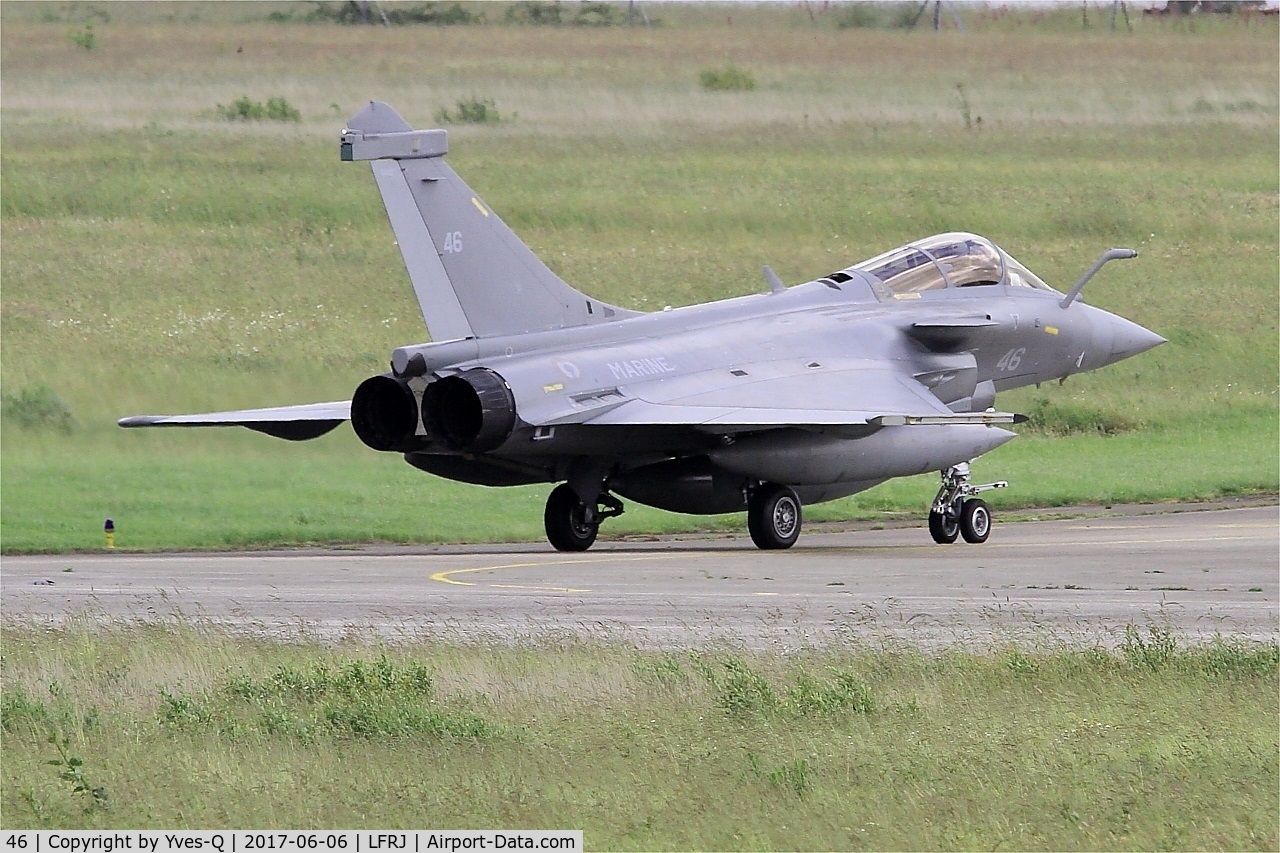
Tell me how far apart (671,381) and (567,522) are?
7.35 feet

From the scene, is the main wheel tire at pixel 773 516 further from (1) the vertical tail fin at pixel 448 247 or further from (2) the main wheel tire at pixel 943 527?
(1) the vertical tail fin at pixel 448 247

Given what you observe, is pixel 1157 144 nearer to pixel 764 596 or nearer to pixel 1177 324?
pixel 1177 324

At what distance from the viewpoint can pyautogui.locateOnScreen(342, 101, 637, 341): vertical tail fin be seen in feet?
65.2

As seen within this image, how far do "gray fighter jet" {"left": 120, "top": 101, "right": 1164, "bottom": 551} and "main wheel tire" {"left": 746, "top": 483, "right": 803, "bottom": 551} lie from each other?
0.09 ft

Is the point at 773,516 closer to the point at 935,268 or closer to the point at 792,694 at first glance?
the point at 935,268

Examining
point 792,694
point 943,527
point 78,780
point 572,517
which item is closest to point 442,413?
point 572,517

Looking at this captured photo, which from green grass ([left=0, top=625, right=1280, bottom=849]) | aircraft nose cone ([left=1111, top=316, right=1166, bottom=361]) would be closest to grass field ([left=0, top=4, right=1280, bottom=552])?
aircraft nose cone ([left=1111, top=316, right=1166, bottom=361])

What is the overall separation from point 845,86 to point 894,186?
12.1m

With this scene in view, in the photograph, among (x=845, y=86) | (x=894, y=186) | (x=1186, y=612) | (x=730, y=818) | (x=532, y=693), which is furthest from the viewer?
(x=845, y=86)

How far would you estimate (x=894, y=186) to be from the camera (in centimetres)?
5188

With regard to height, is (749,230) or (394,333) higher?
(749,230)

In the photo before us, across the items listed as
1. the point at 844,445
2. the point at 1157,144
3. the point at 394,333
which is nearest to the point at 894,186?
the point at 1157,144

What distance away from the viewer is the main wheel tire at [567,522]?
72.1ft

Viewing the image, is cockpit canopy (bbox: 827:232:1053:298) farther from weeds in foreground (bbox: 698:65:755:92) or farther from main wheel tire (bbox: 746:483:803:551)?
weeds in foreground (bbox: 698:65:755:92)
